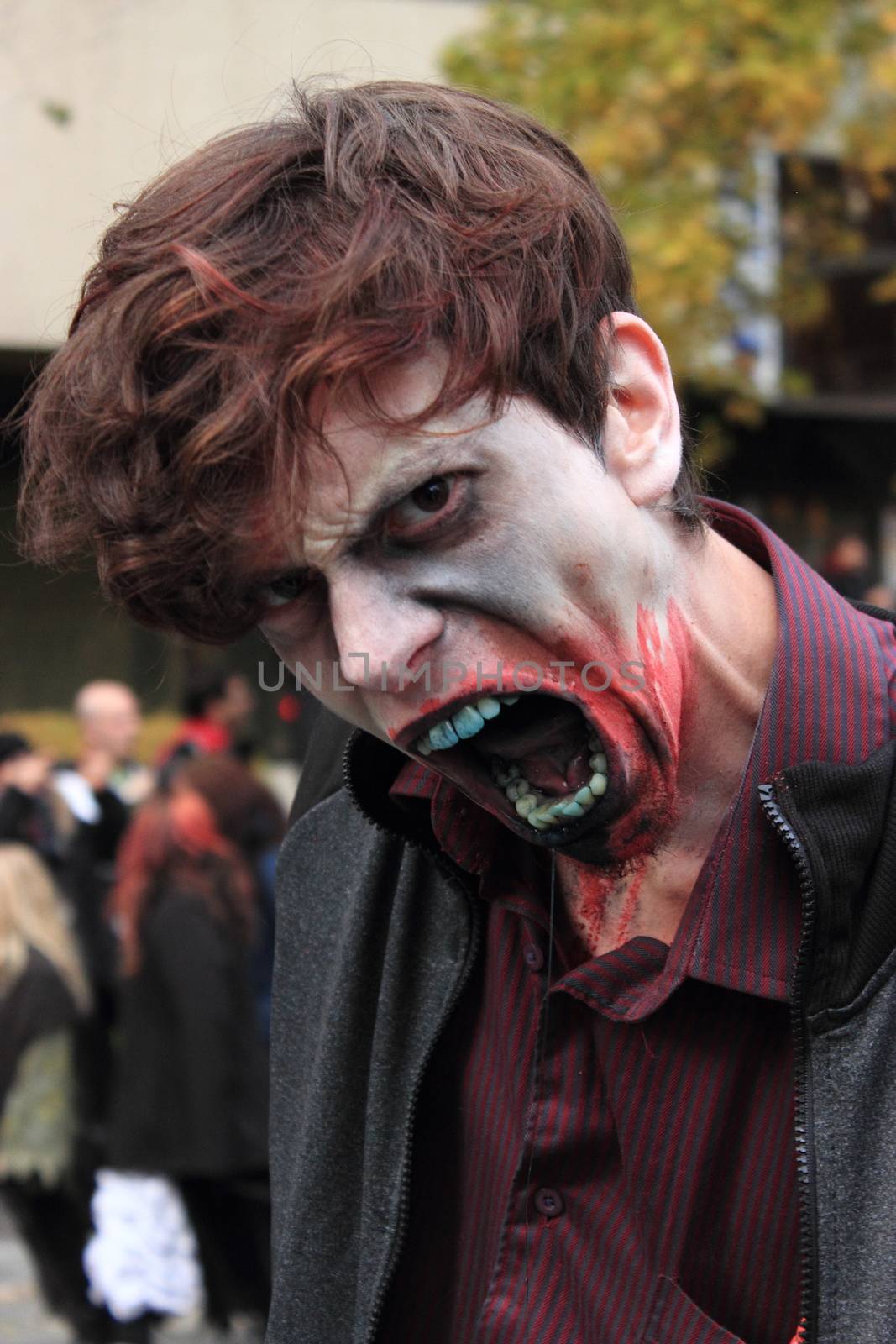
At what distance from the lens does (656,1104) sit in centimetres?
171

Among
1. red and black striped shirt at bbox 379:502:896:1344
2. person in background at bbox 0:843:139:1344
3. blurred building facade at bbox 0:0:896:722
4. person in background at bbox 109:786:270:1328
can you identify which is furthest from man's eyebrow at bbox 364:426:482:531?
blurred building facade at bbox 0:0:896:722

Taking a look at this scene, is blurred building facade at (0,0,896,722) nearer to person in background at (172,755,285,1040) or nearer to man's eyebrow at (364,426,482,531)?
person in background at (172,755,285,1040)

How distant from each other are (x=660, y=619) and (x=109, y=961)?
4.84 meters

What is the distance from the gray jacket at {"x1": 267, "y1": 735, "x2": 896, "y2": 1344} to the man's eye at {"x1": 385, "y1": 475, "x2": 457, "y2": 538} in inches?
16.4

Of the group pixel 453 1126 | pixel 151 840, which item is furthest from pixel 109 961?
pixel 453 1126

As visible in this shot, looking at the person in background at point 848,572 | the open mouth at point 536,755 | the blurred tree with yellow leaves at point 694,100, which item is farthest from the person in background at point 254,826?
the person in background at point 848,572

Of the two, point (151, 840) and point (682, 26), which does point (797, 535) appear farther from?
point (151, 840)

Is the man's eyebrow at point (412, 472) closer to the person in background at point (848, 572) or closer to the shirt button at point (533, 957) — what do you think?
the shirt button at point (533, 957)

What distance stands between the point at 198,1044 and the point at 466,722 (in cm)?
428

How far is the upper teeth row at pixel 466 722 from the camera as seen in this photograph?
1.63 m

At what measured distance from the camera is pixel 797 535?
14352 mm

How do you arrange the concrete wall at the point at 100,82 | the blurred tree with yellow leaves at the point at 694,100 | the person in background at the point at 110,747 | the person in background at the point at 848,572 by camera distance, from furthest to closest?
1. the concrete wall at the point at 100,82
2. the person in background at the point at 848,572
3. the blurred tree with yellow leaves at the point at 694,100
4. the person in background at the point at 110,747

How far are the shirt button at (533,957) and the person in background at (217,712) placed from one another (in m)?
5.54

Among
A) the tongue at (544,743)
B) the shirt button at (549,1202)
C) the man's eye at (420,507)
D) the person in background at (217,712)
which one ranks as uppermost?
the man's eye at (420,507)
